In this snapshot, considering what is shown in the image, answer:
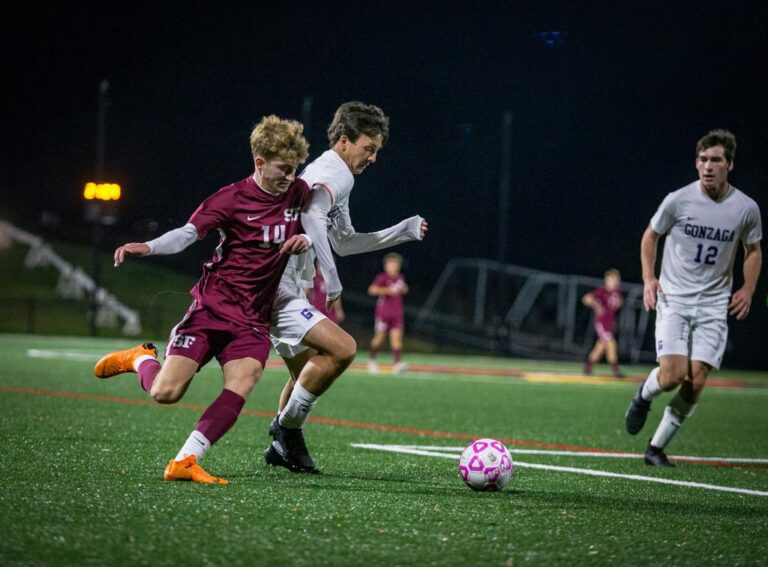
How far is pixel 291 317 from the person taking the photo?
560 cm

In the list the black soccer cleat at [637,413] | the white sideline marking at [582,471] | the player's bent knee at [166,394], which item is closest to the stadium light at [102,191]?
the white sideline marking at [582,471]

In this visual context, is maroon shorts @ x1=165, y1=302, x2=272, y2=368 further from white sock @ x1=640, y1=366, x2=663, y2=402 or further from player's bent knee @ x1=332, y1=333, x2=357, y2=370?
white sock @ x1=640, y1=366, x2=663, y2=402

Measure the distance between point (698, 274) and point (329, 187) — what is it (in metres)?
2.89

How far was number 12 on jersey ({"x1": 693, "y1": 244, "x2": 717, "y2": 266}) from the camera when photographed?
23.2 ft

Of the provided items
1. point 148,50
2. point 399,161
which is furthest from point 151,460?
point 148,50

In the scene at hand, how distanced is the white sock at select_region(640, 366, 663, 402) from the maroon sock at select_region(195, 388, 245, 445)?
316 cm

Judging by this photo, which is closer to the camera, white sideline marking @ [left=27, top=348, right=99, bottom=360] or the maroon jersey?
white sideline marking @ [left=27, top=348, right=99, bottom=360]

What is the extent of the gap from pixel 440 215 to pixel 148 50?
963 centimetres

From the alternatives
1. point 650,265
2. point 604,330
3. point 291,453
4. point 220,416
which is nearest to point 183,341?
point 220,416

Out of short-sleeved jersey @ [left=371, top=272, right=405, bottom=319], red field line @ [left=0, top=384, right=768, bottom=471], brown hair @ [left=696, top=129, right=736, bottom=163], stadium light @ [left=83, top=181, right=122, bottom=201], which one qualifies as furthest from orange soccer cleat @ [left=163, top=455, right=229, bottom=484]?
stadium light @ [left=83, top=181, right=122, bottom=201]

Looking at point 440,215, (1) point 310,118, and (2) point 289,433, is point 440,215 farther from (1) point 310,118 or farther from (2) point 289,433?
(2) point 289,433

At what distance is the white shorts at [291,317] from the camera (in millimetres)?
5582

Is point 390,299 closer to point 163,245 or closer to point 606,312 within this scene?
point 606,312

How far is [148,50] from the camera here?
93.6 feet
